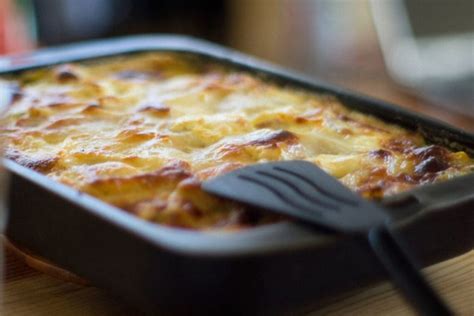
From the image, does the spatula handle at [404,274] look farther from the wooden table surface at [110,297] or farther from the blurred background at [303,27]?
the blurred background at [303,27]

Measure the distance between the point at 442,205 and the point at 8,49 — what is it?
5.34ft

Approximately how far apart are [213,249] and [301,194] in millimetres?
144

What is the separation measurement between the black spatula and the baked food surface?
37mm

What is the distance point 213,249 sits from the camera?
0.73 m

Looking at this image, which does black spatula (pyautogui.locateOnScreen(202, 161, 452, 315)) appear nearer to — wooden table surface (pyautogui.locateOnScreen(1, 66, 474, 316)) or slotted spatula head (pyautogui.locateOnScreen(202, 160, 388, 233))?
slotted spatula head (pyautogui.locateOnScreen(202, 160, 388, 233))

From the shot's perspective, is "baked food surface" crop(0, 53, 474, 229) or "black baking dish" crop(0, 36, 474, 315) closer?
"black baking dish" crop(0, 36, 474, 315)

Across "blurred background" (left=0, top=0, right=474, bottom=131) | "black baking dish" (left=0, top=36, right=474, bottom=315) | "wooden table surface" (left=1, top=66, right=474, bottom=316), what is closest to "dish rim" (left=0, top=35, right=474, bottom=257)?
"black baking dish" (left=0, top=36, right=474, bottom=315)

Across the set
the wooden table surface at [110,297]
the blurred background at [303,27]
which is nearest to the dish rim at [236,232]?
the wooden table surface at [110,297]

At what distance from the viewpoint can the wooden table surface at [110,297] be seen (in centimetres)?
97

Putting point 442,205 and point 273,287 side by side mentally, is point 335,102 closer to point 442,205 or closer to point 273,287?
point 442,205

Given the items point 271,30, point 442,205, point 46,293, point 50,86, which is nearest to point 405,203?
point 442,205

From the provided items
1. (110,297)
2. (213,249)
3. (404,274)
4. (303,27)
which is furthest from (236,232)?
(303,27)

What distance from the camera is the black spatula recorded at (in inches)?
28.6

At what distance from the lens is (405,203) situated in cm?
84
